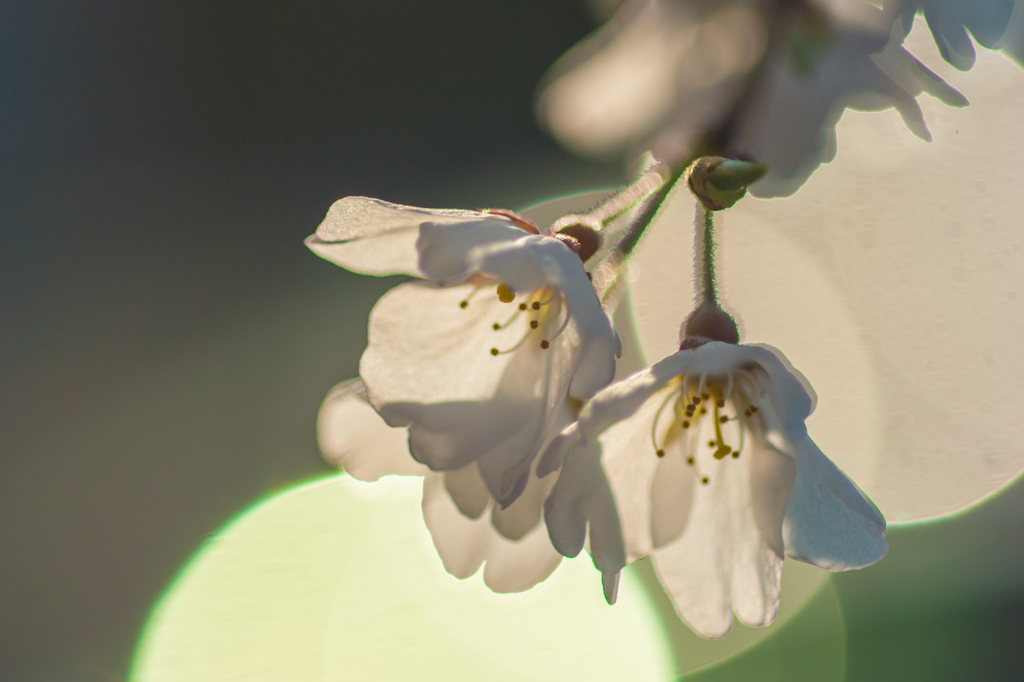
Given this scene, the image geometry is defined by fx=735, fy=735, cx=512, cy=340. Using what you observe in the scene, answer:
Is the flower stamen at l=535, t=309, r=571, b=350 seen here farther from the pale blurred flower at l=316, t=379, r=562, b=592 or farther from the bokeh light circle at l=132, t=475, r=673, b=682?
the bokeh light circle at l=132, t=475, r=673, b=682

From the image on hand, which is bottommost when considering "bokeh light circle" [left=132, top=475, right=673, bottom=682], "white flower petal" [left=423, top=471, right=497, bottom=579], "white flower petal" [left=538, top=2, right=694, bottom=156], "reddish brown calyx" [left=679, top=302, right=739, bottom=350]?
"bokeh light circle" [left=132, top=475, right=673, bottom=682]

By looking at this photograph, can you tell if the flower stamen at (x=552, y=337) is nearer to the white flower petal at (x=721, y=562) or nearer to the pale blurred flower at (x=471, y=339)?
the pale blurred flower at (x=471, y=339)

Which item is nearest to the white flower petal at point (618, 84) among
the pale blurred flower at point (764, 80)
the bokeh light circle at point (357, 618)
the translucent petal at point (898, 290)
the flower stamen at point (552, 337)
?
the pale blurred flower at point (764, 80)

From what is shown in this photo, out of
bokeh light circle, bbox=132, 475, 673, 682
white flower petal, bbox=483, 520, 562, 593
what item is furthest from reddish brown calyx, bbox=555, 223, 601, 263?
bokeh light circle, bbox=132, 475, 673, 682

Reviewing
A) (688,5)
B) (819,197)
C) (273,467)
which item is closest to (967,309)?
(819,197)

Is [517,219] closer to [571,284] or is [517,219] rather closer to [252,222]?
[571,284]

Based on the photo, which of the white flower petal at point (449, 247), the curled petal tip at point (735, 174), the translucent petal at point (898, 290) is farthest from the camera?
the translucent petal at point (898, 290)

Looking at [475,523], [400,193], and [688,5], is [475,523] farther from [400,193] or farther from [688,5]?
[400,193]

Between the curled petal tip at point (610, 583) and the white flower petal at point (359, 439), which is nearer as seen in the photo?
the curled petal tip at point (610, 583)
